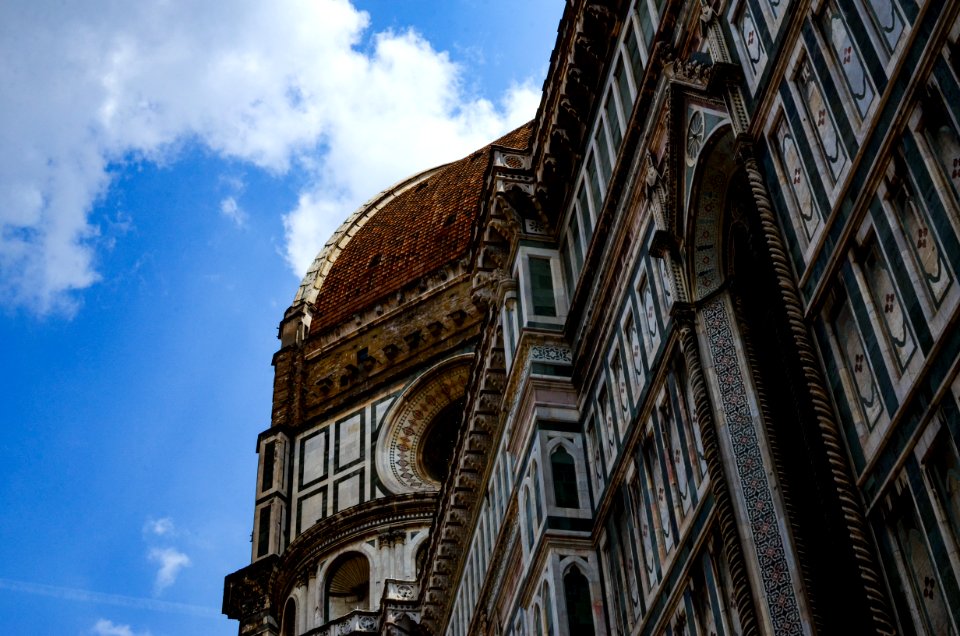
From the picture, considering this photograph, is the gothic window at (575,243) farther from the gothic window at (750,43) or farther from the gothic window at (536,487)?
the gothic window at (750,43)

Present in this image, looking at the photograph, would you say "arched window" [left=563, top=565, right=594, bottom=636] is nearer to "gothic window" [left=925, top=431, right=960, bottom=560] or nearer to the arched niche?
"gothic window" [left=925, top=431, right=960, bottom=560]

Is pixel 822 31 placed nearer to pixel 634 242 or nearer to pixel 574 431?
pixel 634 242

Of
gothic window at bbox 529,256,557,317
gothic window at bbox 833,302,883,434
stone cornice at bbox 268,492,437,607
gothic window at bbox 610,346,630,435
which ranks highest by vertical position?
stone cornice at bbox 268,492,437,607

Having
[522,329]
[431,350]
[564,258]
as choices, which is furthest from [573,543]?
[431,350]

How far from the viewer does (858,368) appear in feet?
31.2

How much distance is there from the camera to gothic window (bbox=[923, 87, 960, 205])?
841 cm

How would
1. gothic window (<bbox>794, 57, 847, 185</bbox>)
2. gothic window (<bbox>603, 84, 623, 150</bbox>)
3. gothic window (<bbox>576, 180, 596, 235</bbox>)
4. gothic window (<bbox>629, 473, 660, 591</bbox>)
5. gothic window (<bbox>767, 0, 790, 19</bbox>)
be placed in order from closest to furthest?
gothic window (<bbox>794, 57, 847, 185</bbox>), gothic window (<bbox>767, 0, 790, 19</bbox>), gothic window (<bbox>629, 473, 660, 591</bbox>), gothic window (<bbox>603, 84, 623, 150</bbox>), gothic window (<bbox>576, 180, 596, 235</bbox>)

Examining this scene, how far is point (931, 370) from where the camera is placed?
8.47 metres

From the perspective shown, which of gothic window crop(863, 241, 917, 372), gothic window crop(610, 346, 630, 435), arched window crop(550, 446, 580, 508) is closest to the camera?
gothic window crop(863, 241, 917, 372)

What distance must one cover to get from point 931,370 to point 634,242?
6.13 meters

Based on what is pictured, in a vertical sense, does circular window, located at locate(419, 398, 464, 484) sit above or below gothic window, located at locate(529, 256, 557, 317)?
above

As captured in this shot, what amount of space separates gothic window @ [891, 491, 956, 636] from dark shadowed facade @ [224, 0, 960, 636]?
25 millimetres

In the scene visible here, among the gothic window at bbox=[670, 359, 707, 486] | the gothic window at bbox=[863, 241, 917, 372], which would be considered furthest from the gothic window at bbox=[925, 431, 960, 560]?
the gothic window at bbox=[670, 359, 707, 486]

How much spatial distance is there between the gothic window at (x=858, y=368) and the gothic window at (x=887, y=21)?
5.77 feet
